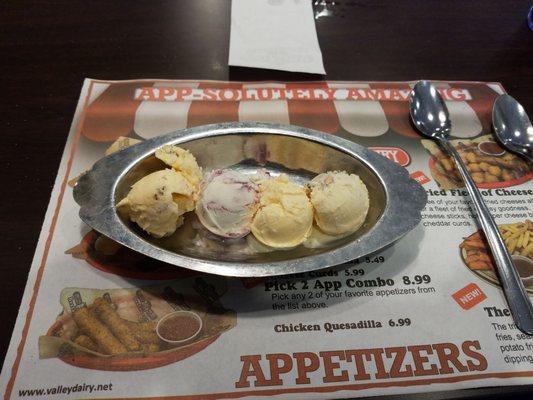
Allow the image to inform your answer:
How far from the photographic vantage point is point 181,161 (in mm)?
715

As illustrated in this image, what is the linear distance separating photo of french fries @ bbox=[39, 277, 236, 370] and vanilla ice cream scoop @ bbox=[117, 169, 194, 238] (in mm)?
107

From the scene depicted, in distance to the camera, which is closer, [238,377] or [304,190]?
[238,377]

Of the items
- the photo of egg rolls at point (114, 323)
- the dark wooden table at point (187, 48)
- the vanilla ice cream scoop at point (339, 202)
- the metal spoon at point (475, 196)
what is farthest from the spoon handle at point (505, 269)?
the photo of egg rolls at point (114, 323)

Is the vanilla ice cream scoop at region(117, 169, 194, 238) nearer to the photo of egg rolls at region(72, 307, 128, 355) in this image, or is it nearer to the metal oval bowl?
the metal oval bowl

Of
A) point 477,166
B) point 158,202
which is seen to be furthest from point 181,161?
point 477,166

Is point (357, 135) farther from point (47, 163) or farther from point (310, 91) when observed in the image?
point (47, 163)

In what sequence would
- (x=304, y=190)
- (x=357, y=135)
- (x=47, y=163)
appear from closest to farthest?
(x=304, y=190)
(x=47, y=163)
(x=357, y=135)

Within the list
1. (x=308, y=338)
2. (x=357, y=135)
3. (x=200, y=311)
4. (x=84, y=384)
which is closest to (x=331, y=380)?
(x=308, y=338)

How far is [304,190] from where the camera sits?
714mm

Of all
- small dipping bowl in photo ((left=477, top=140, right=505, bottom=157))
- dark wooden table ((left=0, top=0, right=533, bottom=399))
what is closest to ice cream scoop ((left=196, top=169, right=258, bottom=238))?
dark wooden table ((left=0, top=0, right=533, bottom=399))

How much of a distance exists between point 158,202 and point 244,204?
15cm

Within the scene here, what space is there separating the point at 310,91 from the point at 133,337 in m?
0.73

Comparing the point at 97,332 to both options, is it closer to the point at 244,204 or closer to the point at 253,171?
the point at 244,204

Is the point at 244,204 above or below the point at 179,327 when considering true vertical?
above
